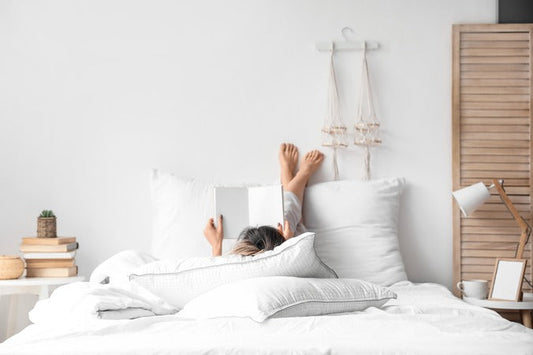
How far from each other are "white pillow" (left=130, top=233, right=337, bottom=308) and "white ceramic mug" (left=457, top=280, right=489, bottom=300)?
1.23 m

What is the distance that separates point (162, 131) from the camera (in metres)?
3.81

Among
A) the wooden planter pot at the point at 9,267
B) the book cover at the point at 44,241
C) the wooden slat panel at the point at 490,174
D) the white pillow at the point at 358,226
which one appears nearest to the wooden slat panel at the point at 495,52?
the wooden slat panel at the point at 490,174

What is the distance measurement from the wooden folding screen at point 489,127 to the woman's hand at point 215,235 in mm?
1228

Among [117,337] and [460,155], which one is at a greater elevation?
[460,155]

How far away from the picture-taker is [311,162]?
12.2 feet

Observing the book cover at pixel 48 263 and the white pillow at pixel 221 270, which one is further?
the book cover at pixel 48 263

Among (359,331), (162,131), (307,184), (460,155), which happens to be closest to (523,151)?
(460,155)

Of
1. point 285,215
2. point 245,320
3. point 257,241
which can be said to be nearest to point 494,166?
point 285,215

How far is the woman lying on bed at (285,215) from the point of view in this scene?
279 cm

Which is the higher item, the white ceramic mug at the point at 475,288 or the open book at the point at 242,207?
the open book at the point at 242,207

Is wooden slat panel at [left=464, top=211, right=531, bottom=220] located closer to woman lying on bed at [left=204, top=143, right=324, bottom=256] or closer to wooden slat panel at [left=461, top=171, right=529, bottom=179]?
wooden slat panel at [left=461, top=171, right=529, bottom=179]

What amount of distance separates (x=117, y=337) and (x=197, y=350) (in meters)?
0.24

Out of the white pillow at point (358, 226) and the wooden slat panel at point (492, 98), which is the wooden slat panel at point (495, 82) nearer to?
the wooden slat panel at point (492, 98)

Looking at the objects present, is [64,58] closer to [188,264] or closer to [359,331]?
[188,264]
